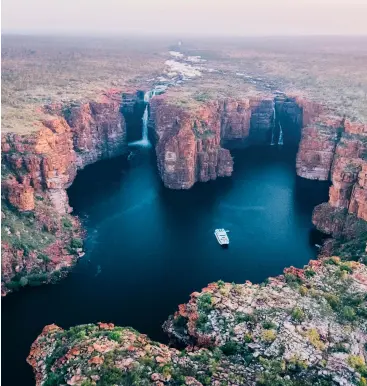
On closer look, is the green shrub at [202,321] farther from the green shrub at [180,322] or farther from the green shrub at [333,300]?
the green shrub at [333,300]

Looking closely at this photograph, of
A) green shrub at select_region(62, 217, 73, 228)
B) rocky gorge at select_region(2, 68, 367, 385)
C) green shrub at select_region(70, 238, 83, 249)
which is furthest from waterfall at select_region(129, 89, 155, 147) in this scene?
green shrub at select_region(70, 238, 83, 249)

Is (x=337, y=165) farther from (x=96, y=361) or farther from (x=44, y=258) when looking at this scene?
(x=96, y=361)

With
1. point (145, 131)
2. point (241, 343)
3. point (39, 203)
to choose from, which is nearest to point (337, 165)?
point (241, 343)

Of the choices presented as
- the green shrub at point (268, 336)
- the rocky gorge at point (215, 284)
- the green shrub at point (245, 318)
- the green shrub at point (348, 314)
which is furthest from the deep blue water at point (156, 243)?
the green shrub at point (348, 314)

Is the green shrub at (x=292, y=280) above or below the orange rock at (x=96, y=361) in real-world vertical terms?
below

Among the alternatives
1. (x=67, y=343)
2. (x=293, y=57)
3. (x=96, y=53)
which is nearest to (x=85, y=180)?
(x=67, y=343)
